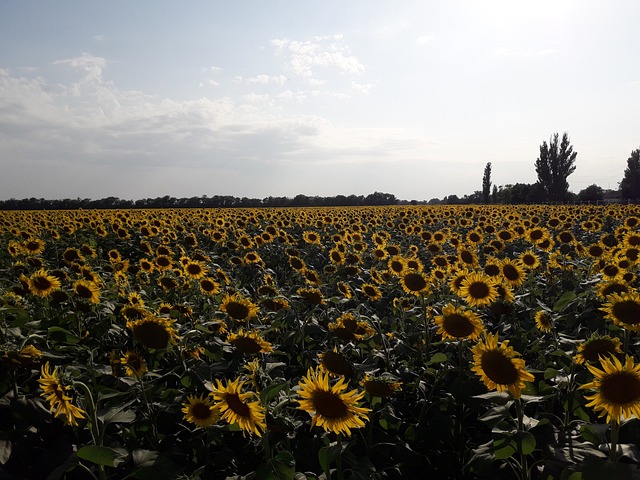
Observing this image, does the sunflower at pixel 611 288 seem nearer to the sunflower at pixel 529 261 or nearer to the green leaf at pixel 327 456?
the sunflower at pixel 529 261

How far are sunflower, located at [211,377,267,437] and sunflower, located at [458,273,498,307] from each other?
10.2 feet

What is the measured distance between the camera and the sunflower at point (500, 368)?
9.43ft

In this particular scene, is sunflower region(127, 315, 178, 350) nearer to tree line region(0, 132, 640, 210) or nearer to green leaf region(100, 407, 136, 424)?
green leaf region(100, 407, 136, 424)

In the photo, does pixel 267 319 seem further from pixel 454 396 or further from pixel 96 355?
pixel 454 396

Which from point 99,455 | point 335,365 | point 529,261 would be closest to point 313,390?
point 335,365

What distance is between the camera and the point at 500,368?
2.96m

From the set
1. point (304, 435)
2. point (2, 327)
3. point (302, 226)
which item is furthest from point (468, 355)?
point (302, 226)

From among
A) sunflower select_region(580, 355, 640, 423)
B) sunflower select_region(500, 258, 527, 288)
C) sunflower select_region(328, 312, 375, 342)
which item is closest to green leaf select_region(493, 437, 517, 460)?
sunflower select_region(580, 355, 640, 423)

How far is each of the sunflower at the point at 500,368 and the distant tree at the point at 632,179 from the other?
4029 inches

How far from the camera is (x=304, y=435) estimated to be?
3537 mm

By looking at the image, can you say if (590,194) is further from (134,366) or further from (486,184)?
(134,366)

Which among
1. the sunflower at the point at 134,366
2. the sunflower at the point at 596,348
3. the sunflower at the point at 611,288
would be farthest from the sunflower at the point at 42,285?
the sunflower at the point at 611,288

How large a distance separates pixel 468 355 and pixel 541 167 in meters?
87.7

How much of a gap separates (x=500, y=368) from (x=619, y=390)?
640 mm
